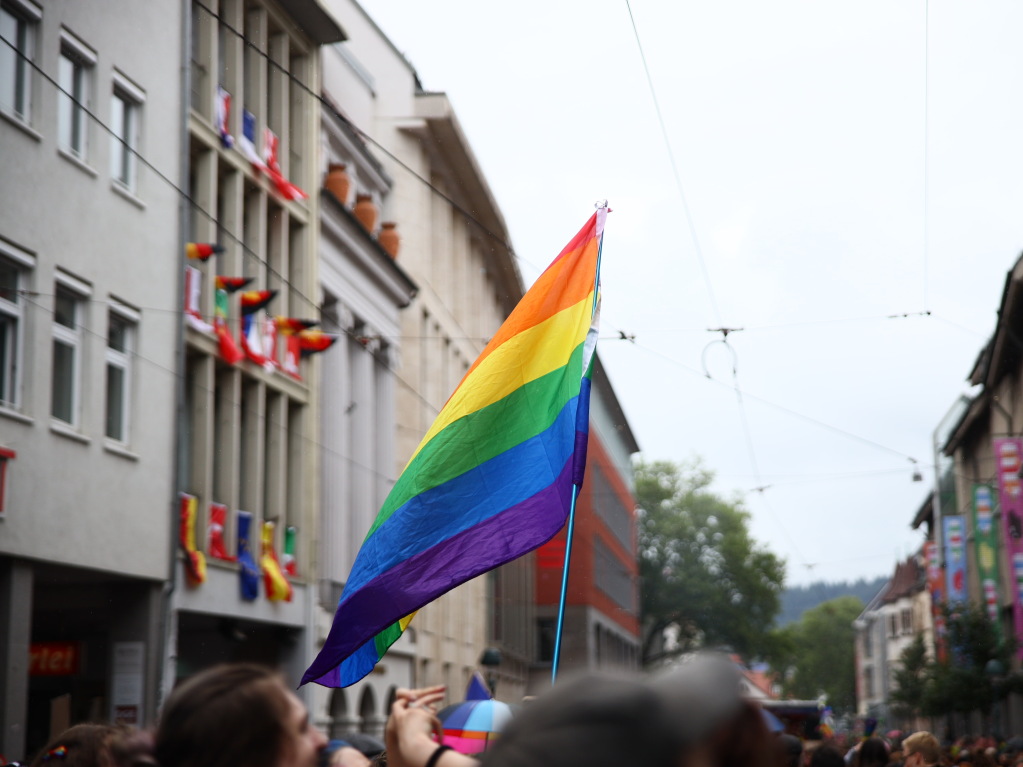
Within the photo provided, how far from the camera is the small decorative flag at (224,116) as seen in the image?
69.3ft

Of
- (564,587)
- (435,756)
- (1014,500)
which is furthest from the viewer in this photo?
(1014,500)

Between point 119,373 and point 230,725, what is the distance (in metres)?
16.7

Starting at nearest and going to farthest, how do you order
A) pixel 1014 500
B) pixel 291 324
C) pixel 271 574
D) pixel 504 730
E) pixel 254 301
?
pixel 504 730
pixel 254 301
pixel 271 574
pixel 291 324
pixel 1014 500

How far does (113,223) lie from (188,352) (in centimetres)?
312

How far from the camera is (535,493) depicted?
6336mm

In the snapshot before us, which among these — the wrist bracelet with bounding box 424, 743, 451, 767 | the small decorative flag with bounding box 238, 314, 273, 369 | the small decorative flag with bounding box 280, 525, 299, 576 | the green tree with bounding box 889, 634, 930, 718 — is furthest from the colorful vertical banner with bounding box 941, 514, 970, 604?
the wrist bracelet with bounding box 424, 743, 451, 767

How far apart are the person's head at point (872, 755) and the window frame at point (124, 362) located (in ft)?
37.6

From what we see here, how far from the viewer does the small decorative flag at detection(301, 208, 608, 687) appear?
589 cm

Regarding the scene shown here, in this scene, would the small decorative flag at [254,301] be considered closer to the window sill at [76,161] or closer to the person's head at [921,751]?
the window sill at [76,161]

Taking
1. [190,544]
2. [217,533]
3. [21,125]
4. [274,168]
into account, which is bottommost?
Answer: [190,544]

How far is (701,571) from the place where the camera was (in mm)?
84125

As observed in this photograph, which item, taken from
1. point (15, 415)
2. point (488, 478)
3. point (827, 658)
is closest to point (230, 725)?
point (488, 478)

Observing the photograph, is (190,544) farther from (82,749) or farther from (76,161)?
(82,749)

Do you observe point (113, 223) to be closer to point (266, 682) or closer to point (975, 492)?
point (266, 682)
